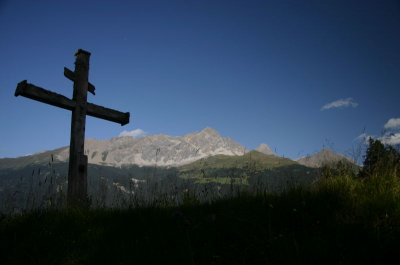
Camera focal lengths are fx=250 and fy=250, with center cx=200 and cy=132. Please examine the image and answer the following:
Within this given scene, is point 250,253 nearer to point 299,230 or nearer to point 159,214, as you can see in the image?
point 299,230

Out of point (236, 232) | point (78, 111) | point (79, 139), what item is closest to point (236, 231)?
point (236, 232)

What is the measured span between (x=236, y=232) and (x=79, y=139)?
195 inches

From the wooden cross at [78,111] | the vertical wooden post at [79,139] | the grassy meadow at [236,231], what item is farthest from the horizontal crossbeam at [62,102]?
the grassy meadow at [236,231]

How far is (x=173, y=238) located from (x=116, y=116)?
491cm

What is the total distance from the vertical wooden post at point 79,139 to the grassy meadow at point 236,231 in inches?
51.7

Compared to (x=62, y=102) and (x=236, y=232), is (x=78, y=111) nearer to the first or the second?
(x=62, y=102)

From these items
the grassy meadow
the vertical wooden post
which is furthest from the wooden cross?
the grassy meadow

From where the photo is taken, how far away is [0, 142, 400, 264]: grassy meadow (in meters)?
3.01

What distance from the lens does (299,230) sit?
357 centimetres

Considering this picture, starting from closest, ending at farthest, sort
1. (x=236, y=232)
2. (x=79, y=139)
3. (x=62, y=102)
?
(x=236, y=232)
(x=62, y=102)
(x=79, y=139)

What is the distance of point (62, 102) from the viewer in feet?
20.9

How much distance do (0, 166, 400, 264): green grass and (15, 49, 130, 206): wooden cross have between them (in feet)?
4.83

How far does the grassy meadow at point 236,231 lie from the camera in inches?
118

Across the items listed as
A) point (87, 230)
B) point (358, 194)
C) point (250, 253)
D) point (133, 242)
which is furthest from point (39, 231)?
point (358, 194)
